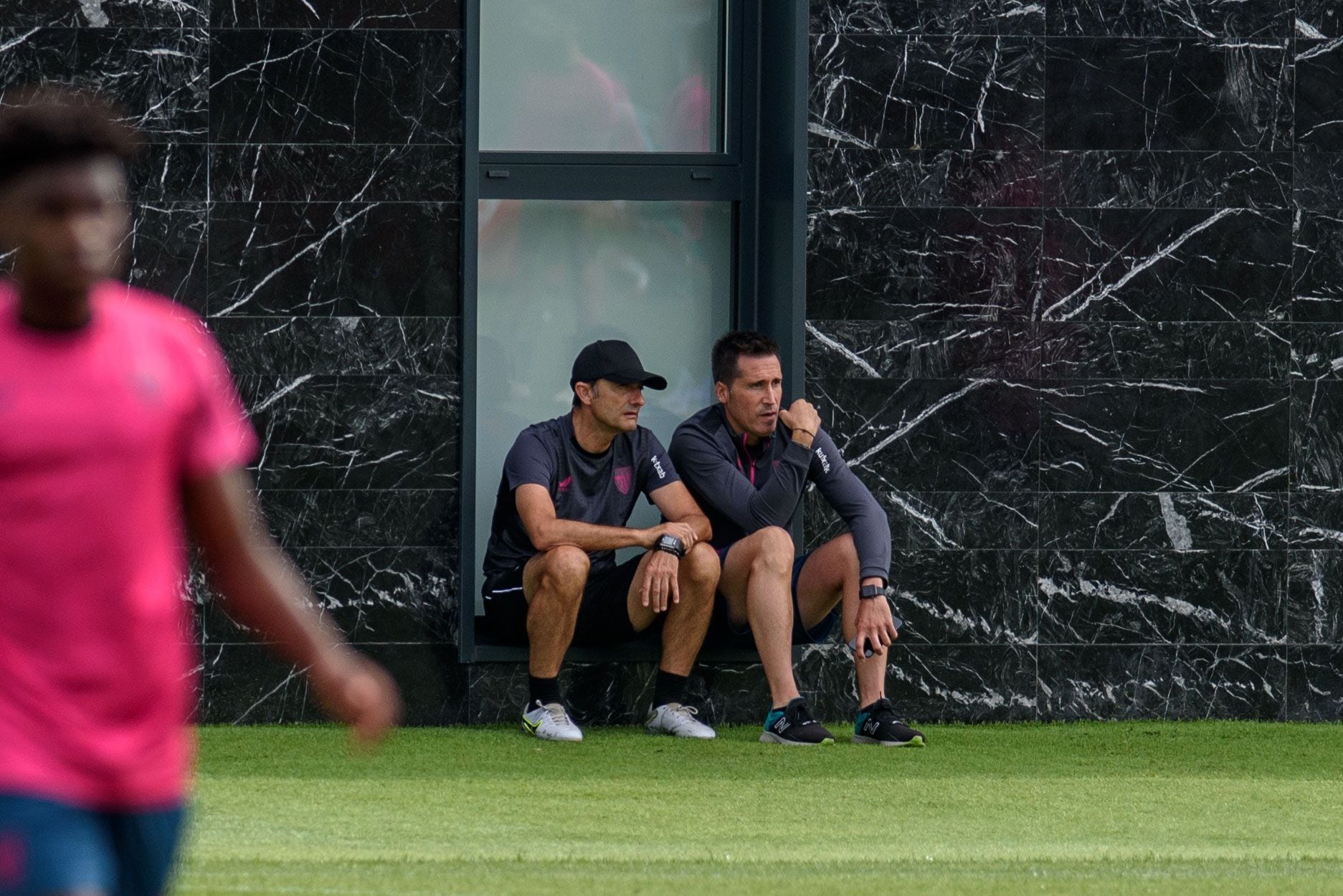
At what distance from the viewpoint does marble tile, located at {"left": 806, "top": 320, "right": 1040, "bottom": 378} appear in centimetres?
803

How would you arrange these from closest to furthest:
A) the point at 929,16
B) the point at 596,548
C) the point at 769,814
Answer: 1. the point at 769,814
2. the point at 596,548
3. the point at 929,16

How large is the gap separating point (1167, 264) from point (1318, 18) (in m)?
1.23

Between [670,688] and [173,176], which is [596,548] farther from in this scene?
[173,176]

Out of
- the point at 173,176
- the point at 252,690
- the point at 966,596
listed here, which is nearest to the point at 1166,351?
the point at 966,596

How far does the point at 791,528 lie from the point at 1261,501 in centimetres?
205

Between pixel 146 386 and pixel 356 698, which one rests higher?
pixel 146 386

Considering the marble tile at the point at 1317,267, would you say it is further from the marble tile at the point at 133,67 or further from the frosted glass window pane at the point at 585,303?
the marble tile at the point at 133,67

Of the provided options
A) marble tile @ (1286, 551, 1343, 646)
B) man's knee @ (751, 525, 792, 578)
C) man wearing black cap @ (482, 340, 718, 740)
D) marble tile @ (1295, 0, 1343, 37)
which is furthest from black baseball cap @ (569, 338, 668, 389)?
marble tile @ (1295, 0, 1343, 37)

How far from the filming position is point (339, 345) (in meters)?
7.71

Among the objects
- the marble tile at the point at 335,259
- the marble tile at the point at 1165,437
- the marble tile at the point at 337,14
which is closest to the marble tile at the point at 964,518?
the marble tile at the point at 1165,437

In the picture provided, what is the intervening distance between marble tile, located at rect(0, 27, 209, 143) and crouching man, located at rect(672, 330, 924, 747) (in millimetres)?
2285

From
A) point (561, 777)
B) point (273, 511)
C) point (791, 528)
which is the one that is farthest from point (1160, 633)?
point (273, 511)

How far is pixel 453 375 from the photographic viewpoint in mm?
7770

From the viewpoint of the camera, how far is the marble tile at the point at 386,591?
7719 millimetres
